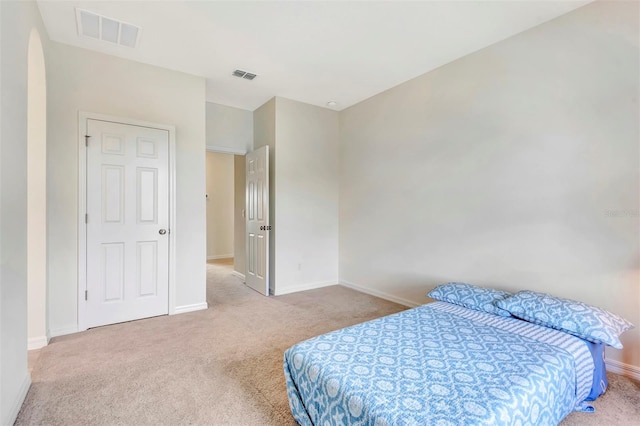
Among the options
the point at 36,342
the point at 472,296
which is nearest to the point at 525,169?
the point at 472,296

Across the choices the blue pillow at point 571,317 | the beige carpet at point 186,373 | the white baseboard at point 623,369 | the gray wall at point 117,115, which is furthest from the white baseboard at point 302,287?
the white baseboard at point 623,369

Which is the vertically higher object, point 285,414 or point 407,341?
point 407,341

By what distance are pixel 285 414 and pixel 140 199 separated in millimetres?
2579

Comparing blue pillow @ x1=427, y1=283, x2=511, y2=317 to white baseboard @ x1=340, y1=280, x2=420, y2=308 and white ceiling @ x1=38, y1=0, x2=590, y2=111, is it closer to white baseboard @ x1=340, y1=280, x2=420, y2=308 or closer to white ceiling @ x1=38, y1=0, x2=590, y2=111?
white baseboard @ x1=340, y1=280, x2=420, y2=308

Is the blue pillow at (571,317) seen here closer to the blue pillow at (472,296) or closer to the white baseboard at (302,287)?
the blue pillow at (472,296)

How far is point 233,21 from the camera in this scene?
250cm

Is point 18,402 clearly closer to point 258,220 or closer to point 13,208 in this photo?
point 13,208

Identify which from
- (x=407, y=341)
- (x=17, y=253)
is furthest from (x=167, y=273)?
(x=407, y=341)

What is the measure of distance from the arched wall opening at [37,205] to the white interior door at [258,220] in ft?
7.38

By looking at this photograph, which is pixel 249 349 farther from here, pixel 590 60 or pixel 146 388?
pixel 590 60

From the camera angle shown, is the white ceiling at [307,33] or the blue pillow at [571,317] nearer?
the blue pillow at [571,317]

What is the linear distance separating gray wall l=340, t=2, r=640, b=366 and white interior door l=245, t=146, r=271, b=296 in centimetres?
154

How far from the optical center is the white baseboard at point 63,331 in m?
2.73

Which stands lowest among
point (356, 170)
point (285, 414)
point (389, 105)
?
point (285, 414)
